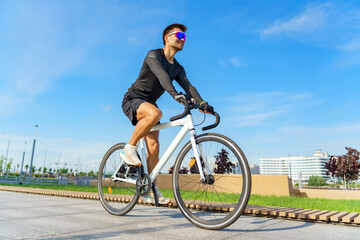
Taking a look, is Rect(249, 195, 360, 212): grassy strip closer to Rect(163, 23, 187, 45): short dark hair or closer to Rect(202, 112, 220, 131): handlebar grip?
Rect(202, 112, 220, 131): handlebar grip

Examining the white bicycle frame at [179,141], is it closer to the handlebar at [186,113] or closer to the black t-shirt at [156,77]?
the handlebar at [186,113]

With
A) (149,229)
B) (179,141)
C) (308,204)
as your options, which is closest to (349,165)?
(308,204)

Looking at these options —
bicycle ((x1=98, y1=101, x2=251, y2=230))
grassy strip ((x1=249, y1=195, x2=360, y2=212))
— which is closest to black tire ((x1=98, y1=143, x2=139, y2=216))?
bicycle ((x1=98, y1=101, x2=251, y2=230))

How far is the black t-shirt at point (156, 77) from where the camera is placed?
10.7ft

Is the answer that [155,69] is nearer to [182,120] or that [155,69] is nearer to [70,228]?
[182,120]

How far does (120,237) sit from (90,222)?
2.91 feet

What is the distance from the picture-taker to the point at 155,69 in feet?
10.5

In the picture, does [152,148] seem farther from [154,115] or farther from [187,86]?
[187,86]

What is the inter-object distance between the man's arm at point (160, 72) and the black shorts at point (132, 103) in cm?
48

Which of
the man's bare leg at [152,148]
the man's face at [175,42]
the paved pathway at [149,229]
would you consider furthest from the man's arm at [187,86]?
the paved pathway at [149,229]

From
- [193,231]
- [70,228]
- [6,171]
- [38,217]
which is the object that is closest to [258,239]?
[193,231]

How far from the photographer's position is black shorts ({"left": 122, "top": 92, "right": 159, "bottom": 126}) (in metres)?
3.46

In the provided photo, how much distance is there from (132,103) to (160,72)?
0.66m

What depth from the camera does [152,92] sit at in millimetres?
3623
